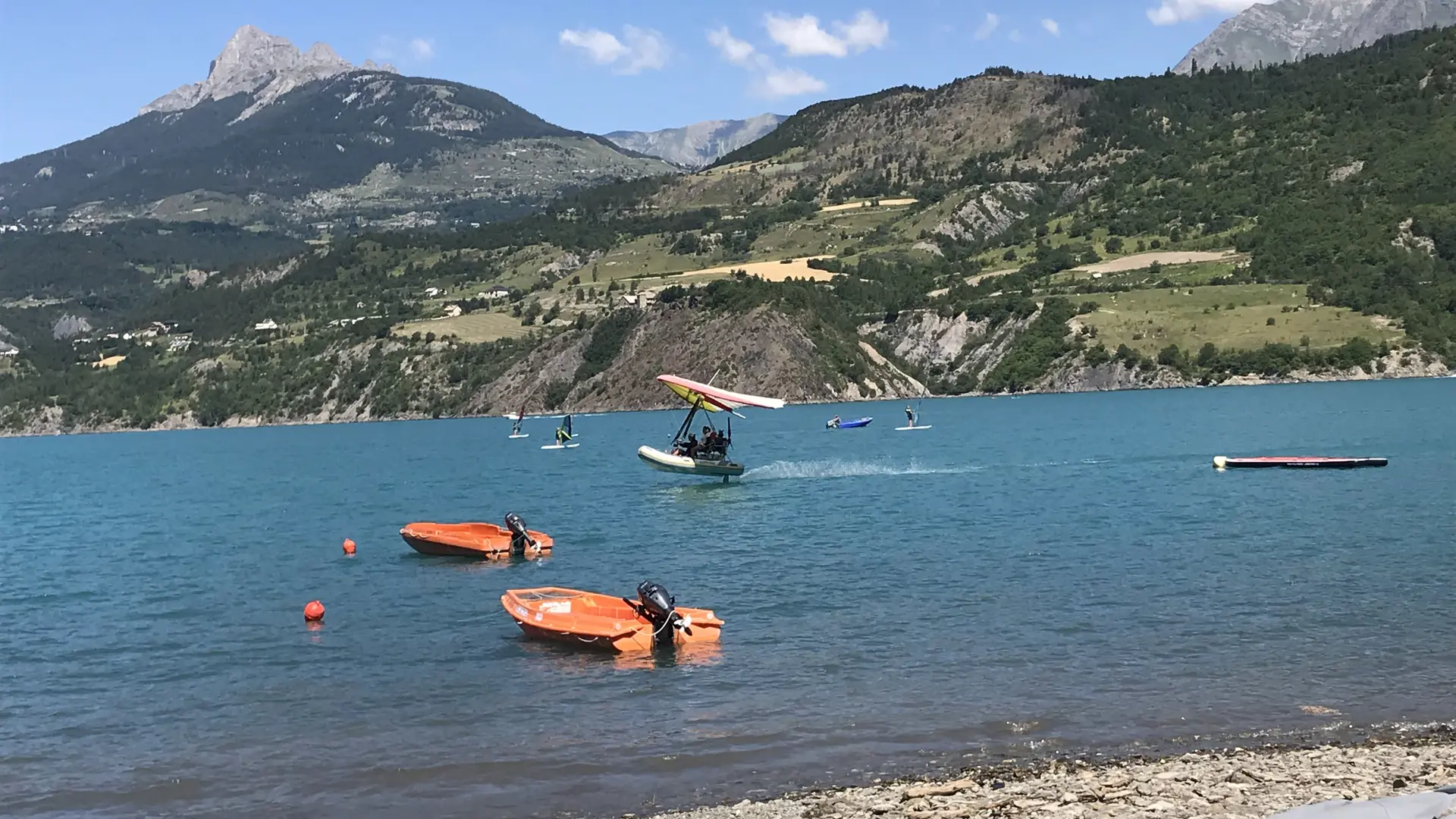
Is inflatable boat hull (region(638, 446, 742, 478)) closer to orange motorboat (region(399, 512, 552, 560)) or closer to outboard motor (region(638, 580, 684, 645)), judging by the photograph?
orange motorboat (region(399, 512, 552, 560))

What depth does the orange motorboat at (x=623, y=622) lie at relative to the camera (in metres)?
35.7

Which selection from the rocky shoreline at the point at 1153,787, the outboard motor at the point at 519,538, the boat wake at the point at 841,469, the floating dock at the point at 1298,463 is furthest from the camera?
the boat wake at the point at 841,469

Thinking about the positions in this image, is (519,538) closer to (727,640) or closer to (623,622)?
(623,622)

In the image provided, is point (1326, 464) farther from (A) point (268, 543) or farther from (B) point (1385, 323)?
(B) point (1385, 323)

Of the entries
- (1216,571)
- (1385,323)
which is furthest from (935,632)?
(1385,323)

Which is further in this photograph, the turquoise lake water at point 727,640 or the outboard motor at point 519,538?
the outboard motor at point 519,538

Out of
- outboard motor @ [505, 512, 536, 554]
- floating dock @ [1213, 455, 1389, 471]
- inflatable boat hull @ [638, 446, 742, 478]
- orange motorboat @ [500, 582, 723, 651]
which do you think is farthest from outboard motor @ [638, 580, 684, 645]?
floating dock @ [1213, 455, 1389, 471]

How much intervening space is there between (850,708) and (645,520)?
39.3 meters

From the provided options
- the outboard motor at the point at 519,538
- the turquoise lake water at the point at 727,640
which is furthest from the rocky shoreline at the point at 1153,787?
the outboard motor at the point at 519,538

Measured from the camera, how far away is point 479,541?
5600cm

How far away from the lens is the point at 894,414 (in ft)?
579

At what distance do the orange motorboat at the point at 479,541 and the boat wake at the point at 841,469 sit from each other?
30.9 m

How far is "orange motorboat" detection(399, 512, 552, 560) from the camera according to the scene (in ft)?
183

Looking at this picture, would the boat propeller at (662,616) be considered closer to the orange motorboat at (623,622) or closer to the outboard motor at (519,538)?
the orange motorboat at (623,622)
